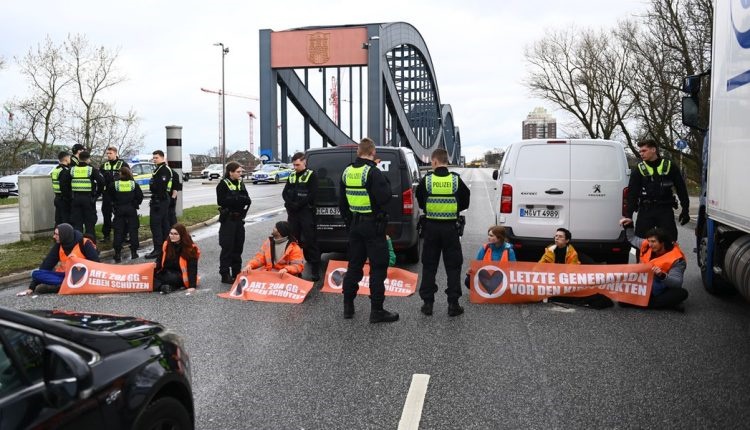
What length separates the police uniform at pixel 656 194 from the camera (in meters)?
8.01

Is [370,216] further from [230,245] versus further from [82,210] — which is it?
[82,210]

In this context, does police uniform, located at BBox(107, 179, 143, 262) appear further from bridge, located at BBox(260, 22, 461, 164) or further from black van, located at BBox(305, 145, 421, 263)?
bridge, located at BBox(260, 22, 461, 164)

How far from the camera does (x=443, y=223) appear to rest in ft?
→ 22.6

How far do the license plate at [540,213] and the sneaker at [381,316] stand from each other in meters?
3.31

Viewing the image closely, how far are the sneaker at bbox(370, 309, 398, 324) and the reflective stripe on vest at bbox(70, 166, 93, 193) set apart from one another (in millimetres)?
6705

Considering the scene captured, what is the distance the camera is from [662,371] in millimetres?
4930

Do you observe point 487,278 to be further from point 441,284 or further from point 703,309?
point 703,309

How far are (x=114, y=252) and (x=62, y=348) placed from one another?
9667 mm

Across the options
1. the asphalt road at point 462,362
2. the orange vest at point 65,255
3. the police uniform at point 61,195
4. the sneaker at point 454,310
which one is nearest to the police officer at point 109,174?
the police uniform at point 61,195

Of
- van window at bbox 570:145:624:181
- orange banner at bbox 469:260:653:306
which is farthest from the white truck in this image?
van window at bbox 570:145:624:181

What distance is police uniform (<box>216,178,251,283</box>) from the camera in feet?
28.9

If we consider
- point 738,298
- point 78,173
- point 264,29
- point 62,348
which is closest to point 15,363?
point 62,348

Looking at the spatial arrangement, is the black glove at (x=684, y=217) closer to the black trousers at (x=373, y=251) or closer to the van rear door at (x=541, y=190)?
the van rear door at (x=541, y=190)

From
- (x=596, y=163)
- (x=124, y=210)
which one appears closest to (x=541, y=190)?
(x=596, y=163)
